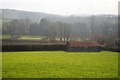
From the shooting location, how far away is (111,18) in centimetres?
12125

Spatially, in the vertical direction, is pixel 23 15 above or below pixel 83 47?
above

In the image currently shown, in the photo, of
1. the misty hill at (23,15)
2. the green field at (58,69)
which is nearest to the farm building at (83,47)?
Answer: the green field at (58,69)

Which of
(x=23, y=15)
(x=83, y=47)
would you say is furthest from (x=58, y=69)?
(x=23, y=15)

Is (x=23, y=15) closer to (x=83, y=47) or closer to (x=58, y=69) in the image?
(x=83, y=47)

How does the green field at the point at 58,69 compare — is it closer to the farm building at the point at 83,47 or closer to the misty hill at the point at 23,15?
the farm building at the point at 83,47

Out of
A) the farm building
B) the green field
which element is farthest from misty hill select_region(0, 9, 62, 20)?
the green field

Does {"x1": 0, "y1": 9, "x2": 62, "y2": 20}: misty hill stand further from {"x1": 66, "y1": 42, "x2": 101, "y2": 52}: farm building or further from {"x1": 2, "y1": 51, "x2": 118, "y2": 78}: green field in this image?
{"x1": 2, "y1": 51, "x2": 118, "y2": 78}: green field

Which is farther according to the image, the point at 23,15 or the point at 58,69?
the point at 23,15

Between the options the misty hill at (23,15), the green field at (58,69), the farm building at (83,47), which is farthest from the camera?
the misty hill at (23,15)

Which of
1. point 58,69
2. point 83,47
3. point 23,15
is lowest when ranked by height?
point 58,69

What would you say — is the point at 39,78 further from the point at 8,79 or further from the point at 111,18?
the point at 111,18

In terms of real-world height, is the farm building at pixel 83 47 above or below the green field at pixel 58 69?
above

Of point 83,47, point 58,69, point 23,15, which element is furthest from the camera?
point 23,15

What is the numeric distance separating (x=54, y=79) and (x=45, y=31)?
74467 millimetres
